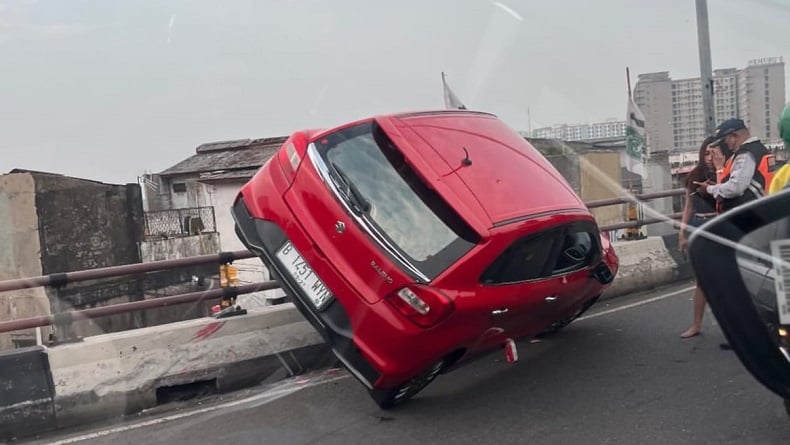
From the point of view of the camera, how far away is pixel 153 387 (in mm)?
5113

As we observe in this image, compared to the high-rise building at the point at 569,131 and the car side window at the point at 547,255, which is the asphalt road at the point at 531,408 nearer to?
the car side window at the point at 547,255

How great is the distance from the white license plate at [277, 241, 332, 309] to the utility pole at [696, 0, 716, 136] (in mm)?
3701

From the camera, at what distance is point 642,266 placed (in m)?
8.10

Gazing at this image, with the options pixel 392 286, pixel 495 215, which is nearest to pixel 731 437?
pixel 495 215

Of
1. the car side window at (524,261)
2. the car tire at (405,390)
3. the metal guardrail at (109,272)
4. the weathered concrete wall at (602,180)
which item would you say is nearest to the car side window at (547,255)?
the car side window at (524,261)

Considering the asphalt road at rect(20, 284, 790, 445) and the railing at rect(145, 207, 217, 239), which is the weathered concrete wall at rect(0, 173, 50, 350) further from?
the asphalt road at rect(20, 284, 790, 445)

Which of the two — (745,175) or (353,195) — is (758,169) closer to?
(745,175)

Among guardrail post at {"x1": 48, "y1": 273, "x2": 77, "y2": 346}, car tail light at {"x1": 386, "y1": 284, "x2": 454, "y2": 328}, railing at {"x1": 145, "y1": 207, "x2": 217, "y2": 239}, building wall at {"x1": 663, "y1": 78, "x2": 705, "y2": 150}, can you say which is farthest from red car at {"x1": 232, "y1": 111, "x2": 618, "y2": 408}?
railing at {"x1": 145, "y1": 207, "x2": 217, "y2": 239}

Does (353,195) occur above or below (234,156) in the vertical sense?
below

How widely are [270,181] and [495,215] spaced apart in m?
1.70

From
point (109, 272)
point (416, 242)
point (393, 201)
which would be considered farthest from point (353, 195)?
point (109, 272)

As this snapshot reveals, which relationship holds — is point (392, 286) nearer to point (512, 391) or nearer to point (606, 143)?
point (512, 391)

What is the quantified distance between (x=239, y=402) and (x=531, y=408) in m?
2.08

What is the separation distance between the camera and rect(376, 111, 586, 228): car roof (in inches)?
170
